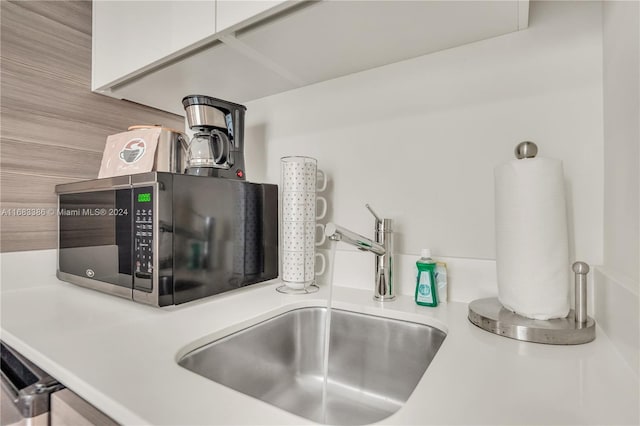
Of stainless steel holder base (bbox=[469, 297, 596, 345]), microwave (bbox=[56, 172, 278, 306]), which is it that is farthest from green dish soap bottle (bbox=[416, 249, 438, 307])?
microwave (bbox=[56, 172, 278, 306])

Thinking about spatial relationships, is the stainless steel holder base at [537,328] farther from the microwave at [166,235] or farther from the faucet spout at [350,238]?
the microwave at [166,235]

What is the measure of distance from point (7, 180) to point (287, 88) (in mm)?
950

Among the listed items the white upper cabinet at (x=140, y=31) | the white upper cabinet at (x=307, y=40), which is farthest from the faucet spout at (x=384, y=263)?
the white upper cabinet at (x=140, y=31)

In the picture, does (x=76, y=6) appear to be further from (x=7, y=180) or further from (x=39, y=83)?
(x=7, y=180)

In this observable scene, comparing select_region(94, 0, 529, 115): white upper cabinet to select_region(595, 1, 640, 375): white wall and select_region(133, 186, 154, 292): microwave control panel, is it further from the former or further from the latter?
select_region(133, 186, 154, 292): microwave control panel

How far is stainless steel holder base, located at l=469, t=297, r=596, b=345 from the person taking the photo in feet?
1.91

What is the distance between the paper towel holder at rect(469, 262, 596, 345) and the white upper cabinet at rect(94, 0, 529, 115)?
58cm

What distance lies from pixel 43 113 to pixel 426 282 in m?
1.35

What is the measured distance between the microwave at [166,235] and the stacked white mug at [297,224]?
11 cm

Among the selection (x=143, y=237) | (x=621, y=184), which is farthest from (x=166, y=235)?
(x=621, y=184)

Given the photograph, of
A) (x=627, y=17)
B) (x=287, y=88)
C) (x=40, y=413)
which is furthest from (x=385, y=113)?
(x=40, y=413)

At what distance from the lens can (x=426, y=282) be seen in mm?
831

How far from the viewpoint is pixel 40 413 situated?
54 cm

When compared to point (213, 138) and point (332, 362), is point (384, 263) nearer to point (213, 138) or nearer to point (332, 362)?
point (332, 362)
